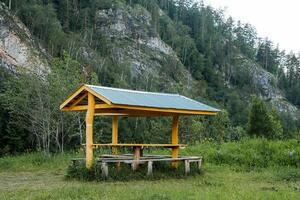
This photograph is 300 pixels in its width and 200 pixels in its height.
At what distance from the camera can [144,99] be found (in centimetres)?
1329

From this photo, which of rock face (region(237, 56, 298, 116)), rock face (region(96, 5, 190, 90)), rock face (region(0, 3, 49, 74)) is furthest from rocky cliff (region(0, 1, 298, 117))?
rock face (region(0, 3, 49, 74))

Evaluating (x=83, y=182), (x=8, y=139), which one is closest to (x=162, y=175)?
(x=83, y=182)

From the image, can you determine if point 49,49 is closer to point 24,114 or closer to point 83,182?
point 24,114

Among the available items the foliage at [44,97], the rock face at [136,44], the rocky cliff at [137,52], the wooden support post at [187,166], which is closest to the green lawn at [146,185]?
the wooden support post at [187,166]

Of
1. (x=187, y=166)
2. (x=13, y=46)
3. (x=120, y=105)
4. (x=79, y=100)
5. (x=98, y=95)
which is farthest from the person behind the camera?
(x=13, y=46)

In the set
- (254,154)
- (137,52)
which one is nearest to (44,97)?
(254,154)

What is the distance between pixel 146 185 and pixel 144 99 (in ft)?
10.3

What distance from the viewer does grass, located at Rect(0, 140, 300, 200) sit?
8.78m

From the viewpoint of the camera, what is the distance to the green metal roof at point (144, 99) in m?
12.3

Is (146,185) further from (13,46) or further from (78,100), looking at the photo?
(13,46)

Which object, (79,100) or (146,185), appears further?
(79,100)

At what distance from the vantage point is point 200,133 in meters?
44.8

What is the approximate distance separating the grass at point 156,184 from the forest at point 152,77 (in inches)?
270

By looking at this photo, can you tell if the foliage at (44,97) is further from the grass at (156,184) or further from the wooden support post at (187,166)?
the wooden support post at (187,166)
